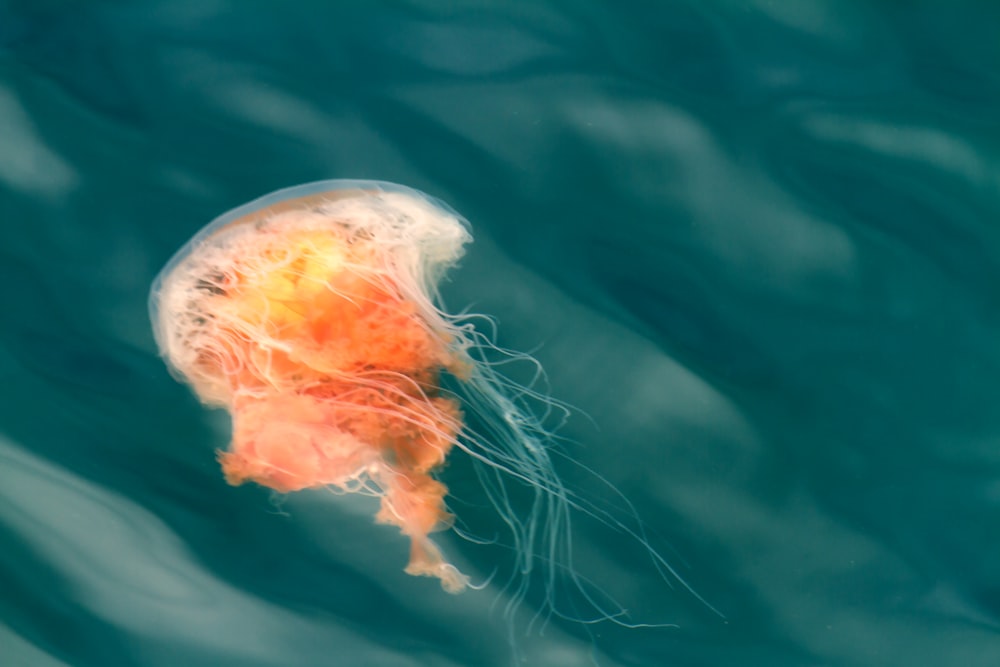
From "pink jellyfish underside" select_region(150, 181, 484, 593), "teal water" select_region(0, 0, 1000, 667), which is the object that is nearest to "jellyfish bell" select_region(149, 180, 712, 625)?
"pink jellyfish underside" select_region(150, 181, 484, 593)

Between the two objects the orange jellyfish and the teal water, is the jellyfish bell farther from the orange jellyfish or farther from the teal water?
the teal water

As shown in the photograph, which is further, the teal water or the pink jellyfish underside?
the teal water

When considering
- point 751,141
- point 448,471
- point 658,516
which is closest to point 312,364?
point 448,471

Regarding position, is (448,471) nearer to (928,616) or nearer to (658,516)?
(658,516)

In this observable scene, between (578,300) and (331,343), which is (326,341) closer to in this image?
(331,343)

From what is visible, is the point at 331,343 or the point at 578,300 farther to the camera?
the point at 578,300

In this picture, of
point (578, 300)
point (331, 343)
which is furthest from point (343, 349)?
point (578, 300)
